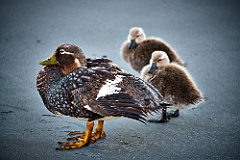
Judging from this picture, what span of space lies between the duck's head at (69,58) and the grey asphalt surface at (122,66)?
0.51 metres

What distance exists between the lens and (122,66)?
152 inches

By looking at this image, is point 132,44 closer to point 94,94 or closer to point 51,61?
point 51,61

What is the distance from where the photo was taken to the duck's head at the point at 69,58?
8.08 feet

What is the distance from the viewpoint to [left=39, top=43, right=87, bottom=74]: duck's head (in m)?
2.46

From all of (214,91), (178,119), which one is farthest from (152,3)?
(178,119)

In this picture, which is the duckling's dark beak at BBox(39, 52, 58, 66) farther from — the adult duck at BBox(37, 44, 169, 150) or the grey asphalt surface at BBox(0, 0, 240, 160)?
the grey asphalt surface at BBox(0, 0, 240, 160)

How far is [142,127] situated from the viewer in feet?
9.13

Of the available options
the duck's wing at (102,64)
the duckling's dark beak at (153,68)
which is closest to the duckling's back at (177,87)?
the duckling's dark beak at (153,68)

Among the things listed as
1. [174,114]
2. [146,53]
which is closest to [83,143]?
[174,114]

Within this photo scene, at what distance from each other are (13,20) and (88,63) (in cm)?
259

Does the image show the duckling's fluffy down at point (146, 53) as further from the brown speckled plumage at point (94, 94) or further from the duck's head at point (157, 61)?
the brown speckled plumage at point (94, 94)

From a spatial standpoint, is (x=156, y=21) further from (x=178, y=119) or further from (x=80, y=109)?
(x=80, y=109)

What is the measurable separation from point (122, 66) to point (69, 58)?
1447 millimetres

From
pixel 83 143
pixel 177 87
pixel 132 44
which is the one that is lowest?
pixel 83 143
